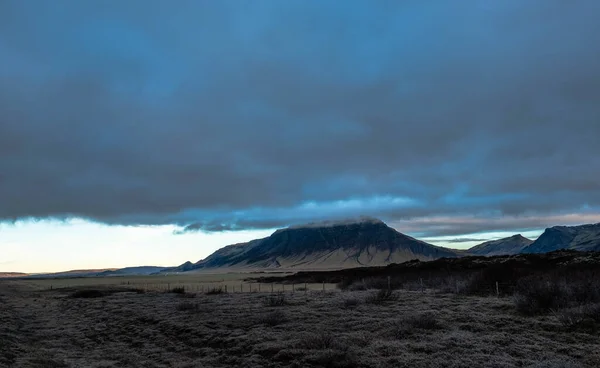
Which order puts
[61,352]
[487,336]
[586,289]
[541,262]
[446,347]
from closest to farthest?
[446,347]
[487,336]
[61,352]
[586,289]
[541,262]

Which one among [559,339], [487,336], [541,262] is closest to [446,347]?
[487,336]

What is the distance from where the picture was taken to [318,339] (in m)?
16.3

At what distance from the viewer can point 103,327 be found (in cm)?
2591

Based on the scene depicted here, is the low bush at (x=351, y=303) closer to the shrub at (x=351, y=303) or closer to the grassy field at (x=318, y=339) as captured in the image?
the shrub at (x=351, y=303)

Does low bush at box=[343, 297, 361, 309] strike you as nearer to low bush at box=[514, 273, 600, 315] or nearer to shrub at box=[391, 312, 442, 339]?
shrub at box=[391, 312, 442, 339]

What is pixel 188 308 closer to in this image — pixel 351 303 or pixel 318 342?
pixel 351 303

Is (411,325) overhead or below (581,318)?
below

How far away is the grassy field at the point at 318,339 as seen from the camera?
46.3 ft

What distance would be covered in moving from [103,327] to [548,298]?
2556 centimetres

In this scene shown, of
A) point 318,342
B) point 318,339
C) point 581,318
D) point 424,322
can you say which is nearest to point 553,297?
point 581,318

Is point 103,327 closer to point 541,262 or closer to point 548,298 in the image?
point 548,298

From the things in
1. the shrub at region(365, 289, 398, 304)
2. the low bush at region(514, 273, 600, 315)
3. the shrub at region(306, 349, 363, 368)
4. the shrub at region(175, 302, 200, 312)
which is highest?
the low bush at region(514, 273, 600, 315)

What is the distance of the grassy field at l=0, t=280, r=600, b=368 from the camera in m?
14.1

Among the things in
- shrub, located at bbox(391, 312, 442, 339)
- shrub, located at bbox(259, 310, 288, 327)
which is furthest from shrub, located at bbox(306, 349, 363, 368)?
shrub, located at bbox(259, 310, 288, 327)
